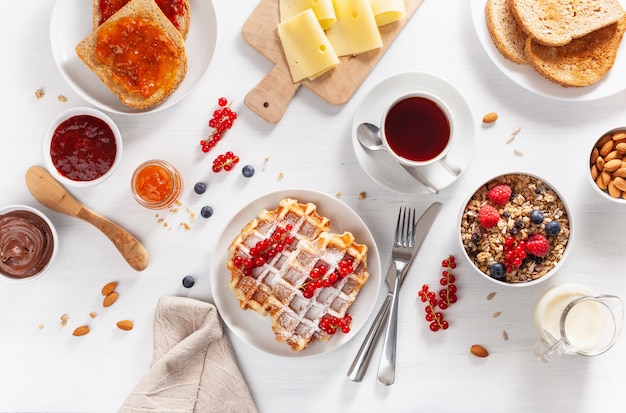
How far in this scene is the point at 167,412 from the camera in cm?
216

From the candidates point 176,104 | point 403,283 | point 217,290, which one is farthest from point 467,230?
point 176,104

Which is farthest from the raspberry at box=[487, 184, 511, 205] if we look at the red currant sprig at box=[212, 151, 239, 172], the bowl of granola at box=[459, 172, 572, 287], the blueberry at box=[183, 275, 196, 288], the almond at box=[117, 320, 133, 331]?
the almond at box=[117, 320, 133, 331]

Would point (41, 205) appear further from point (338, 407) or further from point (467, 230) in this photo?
point (467, 230)

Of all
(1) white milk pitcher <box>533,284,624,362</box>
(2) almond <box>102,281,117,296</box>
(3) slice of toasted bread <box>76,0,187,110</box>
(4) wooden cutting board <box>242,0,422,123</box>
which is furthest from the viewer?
(2) almond <box>102,281,117,296</box>

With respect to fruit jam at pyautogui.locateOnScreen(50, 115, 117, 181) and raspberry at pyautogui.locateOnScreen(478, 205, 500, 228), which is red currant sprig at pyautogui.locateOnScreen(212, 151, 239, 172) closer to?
fruit jam at pyautogui.locateOnScreen(50, 115, 117, 181)

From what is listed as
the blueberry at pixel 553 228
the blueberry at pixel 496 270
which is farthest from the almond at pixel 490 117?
the blueberry at pixel 496 270

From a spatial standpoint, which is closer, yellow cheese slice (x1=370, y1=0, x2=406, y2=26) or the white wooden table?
yellow cheese slice (x1=370, y1=0, x2=406, y2=26)

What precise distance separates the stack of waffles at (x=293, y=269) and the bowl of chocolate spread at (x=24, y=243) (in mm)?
780

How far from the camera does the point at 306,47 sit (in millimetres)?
2096

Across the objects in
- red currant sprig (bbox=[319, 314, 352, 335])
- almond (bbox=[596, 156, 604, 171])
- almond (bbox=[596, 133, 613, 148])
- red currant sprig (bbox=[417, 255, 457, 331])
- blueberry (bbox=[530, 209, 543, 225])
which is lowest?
red currant sprig (bbox=[417, 255, 457, 331])

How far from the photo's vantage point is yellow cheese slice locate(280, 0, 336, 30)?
6.82 feet

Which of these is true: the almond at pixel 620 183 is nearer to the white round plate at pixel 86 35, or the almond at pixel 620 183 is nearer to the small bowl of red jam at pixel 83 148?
the white round plate at pixel 86 35

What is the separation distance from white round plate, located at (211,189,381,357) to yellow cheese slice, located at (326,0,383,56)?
609 mm

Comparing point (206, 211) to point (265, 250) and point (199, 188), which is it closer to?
point (199, 188)
